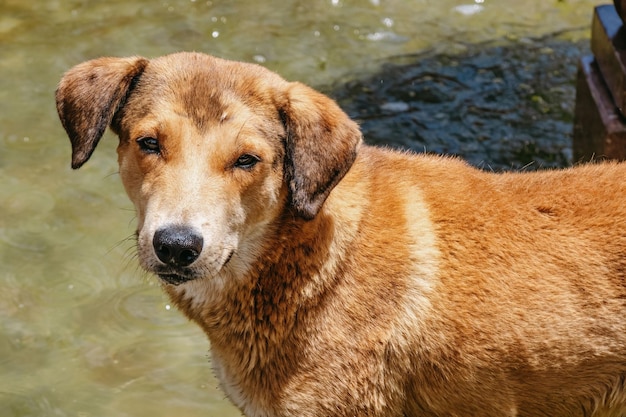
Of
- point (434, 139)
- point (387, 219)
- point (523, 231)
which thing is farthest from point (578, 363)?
point (434, 139)

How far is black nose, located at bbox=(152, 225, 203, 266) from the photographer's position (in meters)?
4.06

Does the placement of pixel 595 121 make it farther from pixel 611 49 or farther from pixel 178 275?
pixel 178 275

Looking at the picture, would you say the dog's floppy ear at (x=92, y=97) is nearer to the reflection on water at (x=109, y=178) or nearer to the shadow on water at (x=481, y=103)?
the reflection on water at (x=109, y=178)

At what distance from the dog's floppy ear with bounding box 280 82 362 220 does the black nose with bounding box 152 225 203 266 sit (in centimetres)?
54

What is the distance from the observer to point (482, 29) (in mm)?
10156

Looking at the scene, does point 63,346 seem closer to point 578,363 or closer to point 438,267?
point 438,267

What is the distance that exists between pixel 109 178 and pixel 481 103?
3370 mm

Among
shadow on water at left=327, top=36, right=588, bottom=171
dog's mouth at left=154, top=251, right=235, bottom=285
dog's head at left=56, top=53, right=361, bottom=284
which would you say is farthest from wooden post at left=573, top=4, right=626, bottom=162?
dog's mouth at left=154, top=251, right=235, bottom=285

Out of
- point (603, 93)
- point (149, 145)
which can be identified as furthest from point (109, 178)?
point (603, 93)

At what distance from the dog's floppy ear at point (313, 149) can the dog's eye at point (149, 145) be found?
0.59 metres

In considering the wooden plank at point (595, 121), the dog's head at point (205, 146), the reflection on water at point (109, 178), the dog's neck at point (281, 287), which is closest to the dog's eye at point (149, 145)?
the dog's head at point (205, 146)

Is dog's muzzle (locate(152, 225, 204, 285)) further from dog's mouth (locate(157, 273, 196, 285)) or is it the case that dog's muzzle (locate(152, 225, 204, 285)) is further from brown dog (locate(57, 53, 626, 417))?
brown dog (locate(57, 53, 626, 417))

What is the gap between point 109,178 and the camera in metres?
7.79

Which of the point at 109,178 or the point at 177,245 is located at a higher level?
the point at 177,245
